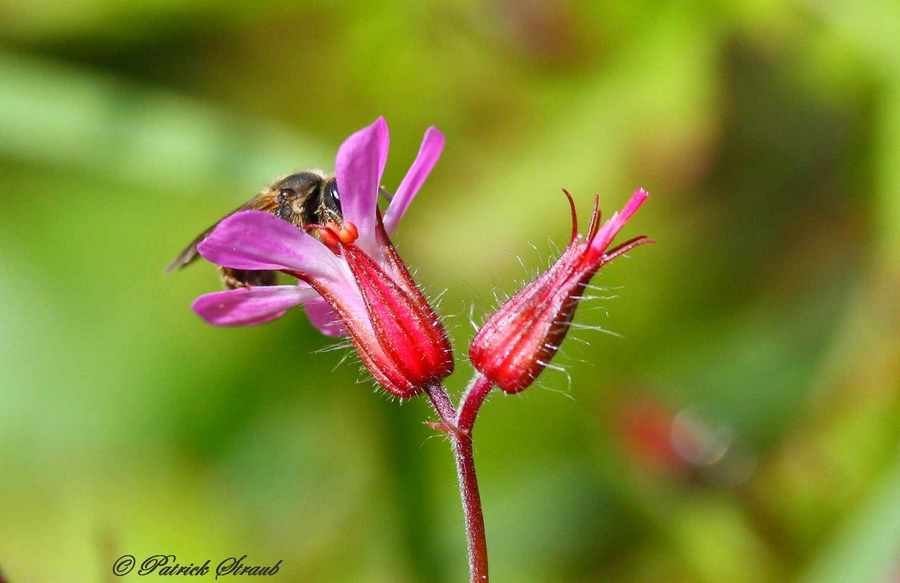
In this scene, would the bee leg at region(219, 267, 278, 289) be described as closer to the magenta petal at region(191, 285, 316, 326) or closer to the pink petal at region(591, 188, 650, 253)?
the magenta petal at region(191, 285, 316, 326)

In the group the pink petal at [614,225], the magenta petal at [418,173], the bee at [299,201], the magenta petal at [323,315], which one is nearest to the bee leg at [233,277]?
the bee at [299,201]

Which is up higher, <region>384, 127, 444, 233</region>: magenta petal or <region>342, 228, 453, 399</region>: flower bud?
<region>384, 127, 444, 233</region>: magenta petal

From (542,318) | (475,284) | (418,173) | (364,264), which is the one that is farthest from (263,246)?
(475,284)

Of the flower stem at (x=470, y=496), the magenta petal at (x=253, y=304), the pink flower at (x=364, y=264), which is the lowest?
the flower stem at (x=470, y=496)

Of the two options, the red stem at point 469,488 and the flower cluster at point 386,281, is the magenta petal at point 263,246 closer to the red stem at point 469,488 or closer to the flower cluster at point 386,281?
the flower cluster at point 386,281

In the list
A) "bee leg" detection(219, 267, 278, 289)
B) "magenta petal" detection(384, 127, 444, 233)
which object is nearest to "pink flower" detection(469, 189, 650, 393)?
"magenta petal" detection(384, 127, 444, 233)

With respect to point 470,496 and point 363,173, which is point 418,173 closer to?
point 363,173

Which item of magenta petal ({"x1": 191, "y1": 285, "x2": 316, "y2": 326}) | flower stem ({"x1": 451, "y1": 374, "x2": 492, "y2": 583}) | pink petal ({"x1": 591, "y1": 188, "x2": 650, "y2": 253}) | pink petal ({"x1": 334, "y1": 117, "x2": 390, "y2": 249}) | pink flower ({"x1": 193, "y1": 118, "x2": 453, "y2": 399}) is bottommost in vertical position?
flower stem ({"x1": 451, "y1": 374, "x2": 492, "y2": 583})
